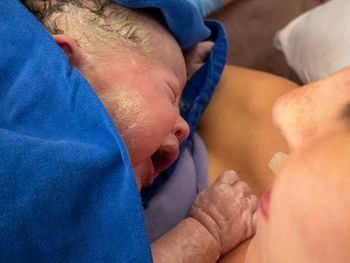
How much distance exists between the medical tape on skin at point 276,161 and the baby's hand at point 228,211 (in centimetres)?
8

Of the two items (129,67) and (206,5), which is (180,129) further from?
(206,5)

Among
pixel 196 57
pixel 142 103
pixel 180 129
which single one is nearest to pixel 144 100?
pixel 142 103

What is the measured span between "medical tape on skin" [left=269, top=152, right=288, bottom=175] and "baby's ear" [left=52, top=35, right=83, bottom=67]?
456 mm

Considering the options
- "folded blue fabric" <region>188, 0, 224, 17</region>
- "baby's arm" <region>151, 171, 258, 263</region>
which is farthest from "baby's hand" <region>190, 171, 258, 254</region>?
"folded blue fabric" <region>188, 0, 224, 17</region>

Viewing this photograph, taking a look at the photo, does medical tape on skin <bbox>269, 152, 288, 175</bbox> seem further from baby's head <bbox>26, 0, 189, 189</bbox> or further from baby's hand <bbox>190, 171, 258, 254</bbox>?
baby's head <bbox>26, 0, 189, 189</bbox>

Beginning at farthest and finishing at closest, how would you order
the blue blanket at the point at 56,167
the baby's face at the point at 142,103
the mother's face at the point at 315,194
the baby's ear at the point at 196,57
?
the baby's ear at the point at 196,57 < the baby's face at the point at 142,103 < the blue blanket at the point at 56,167 < the mother's face at the point at 315,194

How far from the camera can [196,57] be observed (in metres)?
0.95

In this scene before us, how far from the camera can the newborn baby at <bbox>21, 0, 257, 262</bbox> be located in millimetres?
615

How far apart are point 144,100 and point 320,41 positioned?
0.49m

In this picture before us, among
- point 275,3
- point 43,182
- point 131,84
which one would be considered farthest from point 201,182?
point 275,3

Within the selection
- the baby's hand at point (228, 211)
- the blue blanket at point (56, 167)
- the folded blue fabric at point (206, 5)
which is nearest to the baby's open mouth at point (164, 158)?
the baby's hand at point (228, 211)

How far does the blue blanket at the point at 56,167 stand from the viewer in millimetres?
460

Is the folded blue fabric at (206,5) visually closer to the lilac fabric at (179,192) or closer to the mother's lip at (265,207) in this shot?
the lilac fabric at (179,192)

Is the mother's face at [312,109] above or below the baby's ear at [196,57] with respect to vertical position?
above
